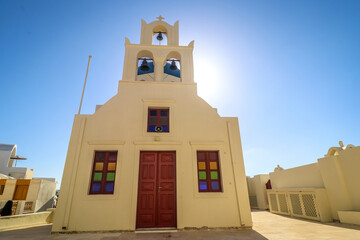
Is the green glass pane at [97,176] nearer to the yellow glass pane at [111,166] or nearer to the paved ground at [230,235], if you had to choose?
the yellow glass pane at [111,166]

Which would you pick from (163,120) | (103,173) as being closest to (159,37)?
(163,120)

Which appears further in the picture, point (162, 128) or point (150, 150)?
point (162, 128)

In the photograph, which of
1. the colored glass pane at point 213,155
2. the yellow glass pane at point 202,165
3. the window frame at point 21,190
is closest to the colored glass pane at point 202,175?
the yellow glass pane at point 202,165

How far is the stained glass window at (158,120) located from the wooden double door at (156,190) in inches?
40.2

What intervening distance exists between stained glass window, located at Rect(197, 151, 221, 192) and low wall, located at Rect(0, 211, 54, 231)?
7.69m

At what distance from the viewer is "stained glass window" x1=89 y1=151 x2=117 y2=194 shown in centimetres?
666

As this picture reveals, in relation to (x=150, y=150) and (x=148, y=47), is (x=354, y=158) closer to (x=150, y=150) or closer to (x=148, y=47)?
(x=150, y=150)

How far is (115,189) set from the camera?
658cm

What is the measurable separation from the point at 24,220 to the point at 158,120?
719cm

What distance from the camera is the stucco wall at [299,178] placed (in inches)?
341

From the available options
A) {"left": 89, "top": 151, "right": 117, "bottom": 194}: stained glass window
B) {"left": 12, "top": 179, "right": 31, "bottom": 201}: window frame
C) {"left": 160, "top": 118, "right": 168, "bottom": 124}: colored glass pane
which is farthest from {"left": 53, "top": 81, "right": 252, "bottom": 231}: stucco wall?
{"left": 12, "top": 179, "right": 31, "bottom": 201}: window frame

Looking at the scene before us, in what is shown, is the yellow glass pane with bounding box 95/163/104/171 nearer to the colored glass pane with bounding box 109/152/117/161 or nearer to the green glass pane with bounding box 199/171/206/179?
the colored glass pane with bounding box 109/152/117/161

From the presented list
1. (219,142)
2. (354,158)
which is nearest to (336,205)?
(354,158)

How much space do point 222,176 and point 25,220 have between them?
28.5 ft
